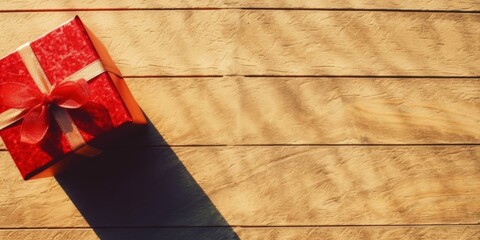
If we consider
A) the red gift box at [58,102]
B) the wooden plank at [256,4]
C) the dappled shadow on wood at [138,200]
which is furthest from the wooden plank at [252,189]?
the wooden plank at [256,4]

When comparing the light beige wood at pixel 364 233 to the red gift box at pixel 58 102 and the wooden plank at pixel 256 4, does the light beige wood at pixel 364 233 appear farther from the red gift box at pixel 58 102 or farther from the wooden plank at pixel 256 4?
the wooden plank at pixel 256 4

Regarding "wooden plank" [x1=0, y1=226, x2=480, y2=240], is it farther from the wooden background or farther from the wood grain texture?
the wood grain texture

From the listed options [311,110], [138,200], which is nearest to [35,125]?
[138,200]

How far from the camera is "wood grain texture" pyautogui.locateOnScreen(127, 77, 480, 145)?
37.3 inches

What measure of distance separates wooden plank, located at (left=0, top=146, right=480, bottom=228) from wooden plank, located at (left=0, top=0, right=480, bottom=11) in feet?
1.01

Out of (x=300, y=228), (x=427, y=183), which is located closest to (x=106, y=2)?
(x=300, y=228)

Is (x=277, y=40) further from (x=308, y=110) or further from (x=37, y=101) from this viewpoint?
(x=37, y=101)

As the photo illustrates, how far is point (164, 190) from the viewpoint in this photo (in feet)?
3.06

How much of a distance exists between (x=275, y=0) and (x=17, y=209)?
0.70 meters

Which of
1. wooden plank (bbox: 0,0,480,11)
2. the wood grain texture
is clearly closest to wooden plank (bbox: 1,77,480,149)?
the wood grain texture

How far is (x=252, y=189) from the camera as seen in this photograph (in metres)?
0.94

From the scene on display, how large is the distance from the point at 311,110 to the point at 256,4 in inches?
10.2

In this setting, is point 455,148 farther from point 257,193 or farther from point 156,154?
point 156,154

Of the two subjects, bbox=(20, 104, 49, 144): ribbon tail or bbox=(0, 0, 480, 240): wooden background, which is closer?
bbox=(20, 104, 49, 144): ribbon tail
